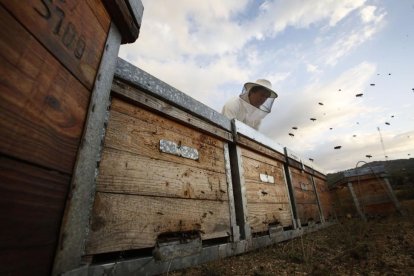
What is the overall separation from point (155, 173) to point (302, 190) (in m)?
4.29

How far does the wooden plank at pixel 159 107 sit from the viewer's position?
1771 mm

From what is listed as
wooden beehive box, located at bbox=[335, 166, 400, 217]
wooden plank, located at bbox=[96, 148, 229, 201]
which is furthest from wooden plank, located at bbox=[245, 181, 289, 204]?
wooden beehive box, located at bbox=[335, 166, 400, 217]

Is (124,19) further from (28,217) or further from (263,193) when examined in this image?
(263,193)

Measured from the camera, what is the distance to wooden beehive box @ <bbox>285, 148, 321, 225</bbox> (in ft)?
15.4

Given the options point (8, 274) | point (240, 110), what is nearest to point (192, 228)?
point (8, 274)

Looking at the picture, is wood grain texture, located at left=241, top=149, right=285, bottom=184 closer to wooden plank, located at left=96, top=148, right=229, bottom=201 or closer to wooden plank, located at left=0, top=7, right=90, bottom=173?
wooden plank, located at left=96, top=148, right=229, bottom=201

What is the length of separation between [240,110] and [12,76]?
4.53 m

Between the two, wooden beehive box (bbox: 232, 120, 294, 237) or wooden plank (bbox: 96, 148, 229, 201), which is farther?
wooden beehive box (bbox: 232, 120, 294, 237)

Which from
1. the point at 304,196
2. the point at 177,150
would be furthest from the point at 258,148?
the point at 304,196

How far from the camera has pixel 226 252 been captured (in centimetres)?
244

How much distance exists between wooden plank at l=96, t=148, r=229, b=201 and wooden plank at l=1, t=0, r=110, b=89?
57cm

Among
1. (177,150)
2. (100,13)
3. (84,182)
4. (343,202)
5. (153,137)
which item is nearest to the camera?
(84,182)

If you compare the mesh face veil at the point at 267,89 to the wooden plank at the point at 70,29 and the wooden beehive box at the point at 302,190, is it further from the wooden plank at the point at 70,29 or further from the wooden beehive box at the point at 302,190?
the wooden plank at the point at 70,29

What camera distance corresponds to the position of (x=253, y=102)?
562cm
